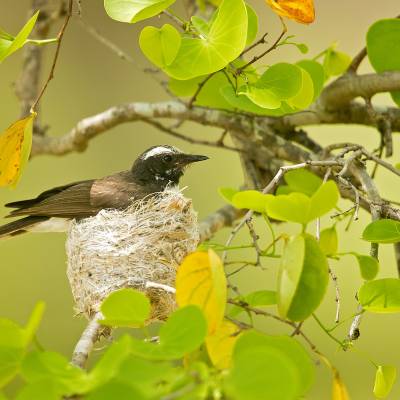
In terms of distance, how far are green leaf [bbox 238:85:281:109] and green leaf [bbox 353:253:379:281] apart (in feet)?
1.47

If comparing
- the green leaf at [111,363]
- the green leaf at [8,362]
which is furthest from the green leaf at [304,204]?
the green leaf at [8,362]

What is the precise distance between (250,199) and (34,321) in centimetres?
50

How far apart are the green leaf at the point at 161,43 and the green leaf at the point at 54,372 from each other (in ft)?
2.98

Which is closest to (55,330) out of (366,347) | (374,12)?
(366,347)

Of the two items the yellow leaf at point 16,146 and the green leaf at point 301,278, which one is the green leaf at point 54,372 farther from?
the yellow leaf at point 16,146

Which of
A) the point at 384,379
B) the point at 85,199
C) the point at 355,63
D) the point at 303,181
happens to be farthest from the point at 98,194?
the point at 384,379

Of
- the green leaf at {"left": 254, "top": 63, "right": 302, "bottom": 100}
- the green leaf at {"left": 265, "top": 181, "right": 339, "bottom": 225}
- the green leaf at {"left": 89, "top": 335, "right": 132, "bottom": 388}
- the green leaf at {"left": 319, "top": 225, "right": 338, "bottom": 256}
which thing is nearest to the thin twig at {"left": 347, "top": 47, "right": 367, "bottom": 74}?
the green leaf at {"left": 319, "top": 225, "right": 338, "bottom": 256}

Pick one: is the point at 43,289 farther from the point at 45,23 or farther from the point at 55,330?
the point at 45,23

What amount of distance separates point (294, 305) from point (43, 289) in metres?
3.86

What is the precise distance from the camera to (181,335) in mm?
1266

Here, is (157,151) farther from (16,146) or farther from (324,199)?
(324,199)

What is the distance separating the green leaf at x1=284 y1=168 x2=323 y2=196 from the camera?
2.57 meters

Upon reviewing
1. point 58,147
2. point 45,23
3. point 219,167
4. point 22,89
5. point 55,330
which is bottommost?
point 55,330

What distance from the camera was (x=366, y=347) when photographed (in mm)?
4438
